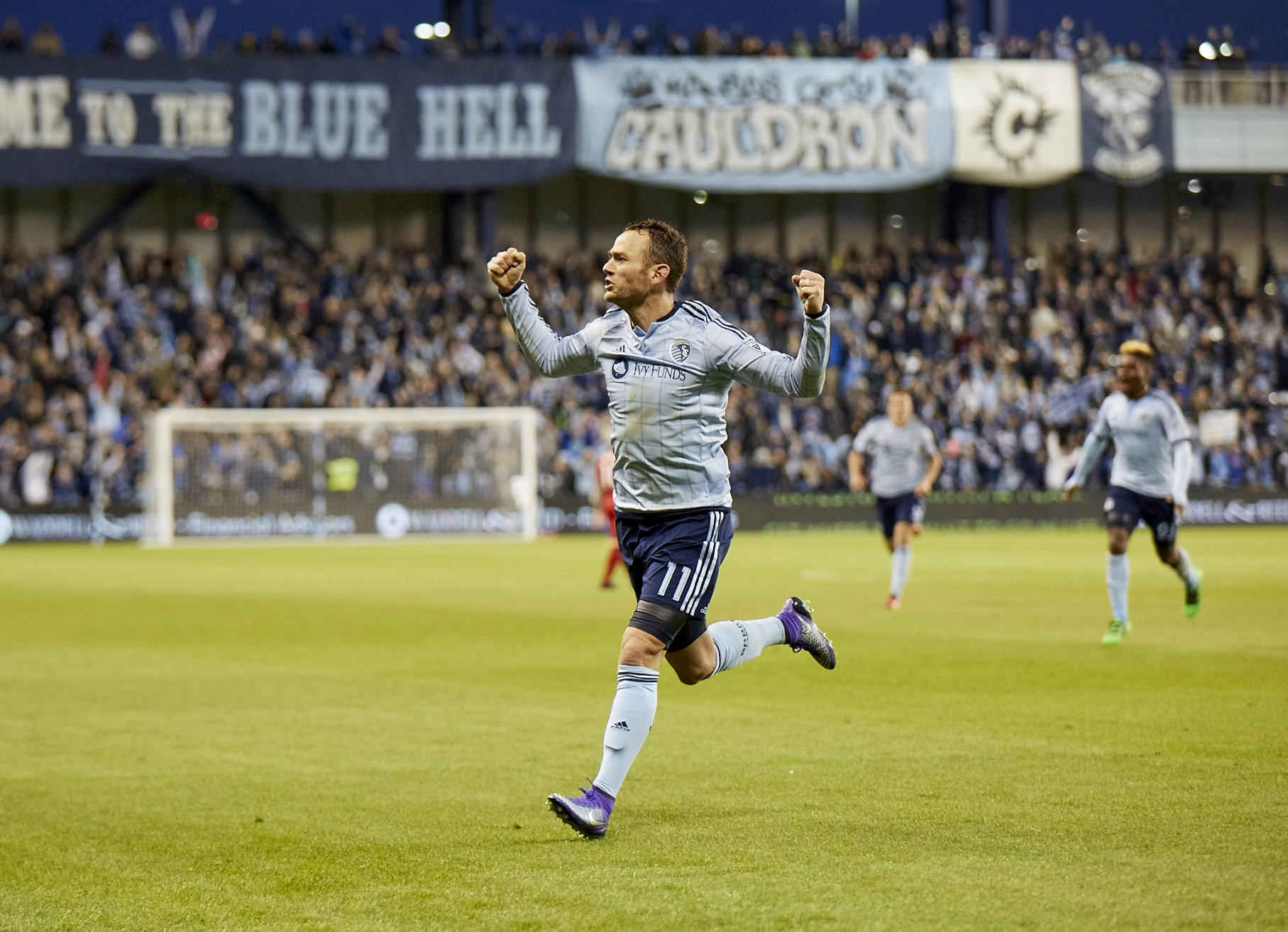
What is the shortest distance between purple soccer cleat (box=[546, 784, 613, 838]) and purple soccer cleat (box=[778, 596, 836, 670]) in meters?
1.51

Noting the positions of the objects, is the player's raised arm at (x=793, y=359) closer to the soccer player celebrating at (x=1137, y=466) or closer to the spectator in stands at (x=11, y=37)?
the soccer player celebrating at (x=1137, y=466)

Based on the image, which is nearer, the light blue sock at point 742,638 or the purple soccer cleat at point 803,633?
the light blue sock at point 742,638

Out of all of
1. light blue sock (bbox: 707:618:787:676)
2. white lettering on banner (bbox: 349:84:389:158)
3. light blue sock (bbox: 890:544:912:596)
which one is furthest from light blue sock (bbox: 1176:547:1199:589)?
white lettering on banner (bbox: 349:84:389:158)

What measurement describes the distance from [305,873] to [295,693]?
5263 millimetres

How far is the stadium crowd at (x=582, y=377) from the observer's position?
3334 cm

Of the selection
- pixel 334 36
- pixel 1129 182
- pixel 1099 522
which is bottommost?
pixel 1099 522

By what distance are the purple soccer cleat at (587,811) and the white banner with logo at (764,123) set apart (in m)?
34.2

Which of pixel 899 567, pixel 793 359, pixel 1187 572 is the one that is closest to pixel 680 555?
pixel 793 359

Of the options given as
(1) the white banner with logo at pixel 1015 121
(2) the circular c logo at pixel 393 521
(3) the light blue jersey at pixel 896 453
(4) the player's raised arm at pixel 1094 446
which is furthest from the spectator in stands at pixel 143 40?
(4) the player's raised arm at pixel 1094 446

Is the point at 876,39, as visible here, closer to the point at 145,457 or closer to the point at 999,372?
the point at 999,372

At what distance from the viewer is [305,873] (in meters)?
5.60

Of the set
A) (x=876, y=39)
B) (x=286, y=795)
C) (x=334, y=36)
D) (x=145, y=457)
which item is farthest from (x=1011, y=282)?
(x=286, y=795)

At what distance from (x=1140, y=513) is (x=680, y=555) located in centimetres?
808

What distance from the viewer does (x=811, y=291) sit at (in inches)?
230
